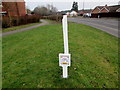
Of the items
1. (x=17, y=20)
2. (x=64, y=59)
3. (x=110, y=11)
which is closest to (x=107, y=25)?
(x=64, y=59)

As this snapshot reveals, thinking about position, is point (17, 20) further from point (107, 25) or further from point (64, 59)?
point (64, 59)

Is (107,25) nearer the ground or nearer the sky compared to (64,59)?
nearer the sky

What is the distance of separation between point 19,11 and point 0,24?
11.5 m

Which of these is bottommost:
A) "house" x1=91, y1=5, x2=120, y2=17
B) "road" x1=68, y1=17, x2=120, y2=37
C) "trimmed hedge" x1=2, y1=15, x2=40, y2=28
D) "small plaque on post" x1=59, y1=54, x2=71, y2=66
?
"small plaque on post" x1=59, y1=54, x2=71, y2=66

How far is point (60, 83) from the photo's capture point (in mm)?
2596

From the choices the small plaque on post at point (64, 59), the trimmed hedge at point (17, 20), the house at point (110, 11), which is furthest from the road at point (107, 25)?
the house at point (110, 11)

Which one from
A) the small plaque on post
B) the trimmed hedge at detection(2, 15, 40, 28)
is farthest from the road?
the trimmed hedge at detection(2, 15, 40, 28)

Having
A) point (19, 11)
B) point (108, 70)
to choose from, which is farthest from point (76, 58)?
point (19, 11)

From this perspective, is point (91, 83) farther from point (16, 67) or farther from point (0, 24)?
point (0, 24)

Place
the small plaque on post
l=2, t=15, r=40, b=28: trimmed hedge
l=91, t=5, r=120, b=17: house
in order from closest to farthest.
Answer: the small plaque on post, l=2, t=15, r=40, b=28: trimmed hedge, l=91, t=5, r=120, b=17: house

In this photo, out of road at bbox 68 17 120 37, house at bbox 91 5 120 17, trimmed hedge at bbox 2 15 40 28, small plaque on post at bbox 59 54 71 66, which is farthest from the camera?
house at bbox 91 5 120 17

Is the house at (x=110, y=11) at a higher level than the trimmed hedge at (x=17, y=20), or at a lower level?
higher

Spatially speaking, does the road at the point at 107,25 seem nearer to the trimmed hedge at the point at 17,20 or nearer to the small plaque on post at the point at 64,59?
the small plaque on post at the point at 64,59

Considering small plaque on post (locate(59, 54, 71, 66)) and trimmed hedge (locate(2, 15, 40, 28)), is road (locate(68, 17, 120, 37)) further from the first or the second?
trimmed hedge (locate(2, 15, 40, 28))
